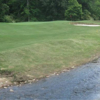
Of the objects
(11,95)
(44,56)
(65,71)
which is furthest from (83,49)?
(11,95)

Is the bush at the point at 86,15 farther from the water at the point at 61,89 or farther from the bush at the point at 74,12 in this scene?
the water at the point at 61,89

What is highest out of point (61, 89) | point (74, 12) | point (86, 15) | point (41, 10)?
point (61, 89)

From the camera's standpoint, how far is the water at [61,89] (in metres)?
8.57

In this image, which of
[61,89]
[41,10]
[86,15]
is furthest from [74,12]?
[61,89]

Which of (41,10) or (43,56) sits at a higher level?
(43,56)

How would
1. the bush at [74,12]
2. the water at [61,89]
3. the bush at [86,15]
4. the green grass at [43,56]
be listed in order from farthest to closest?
1. the bush at [86,15]
2. the bush at [74,12]
3. the green grass at [43,56]
4. the water at [61,89]

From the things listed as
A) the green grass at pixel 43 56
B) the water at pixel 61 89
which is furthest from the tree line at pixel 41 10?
the water at pixel 61 89

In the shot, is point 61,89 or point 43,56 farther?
point 43,56

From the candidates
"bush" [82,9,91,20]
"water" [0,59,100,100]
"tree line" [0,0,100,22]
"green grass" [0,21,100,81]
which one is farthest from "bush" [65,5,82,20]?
"water" [0,59,100,100]

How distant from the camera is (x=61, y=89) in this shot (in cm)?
945

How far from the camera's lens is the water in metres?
8.57

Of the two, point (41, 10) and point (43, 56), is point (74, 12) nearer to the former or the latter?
point (41, 10)

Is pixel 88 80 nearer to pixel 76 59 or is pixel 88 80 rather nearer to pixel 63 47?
pixel 76 59

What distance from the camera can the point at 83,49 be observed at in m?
17.0
